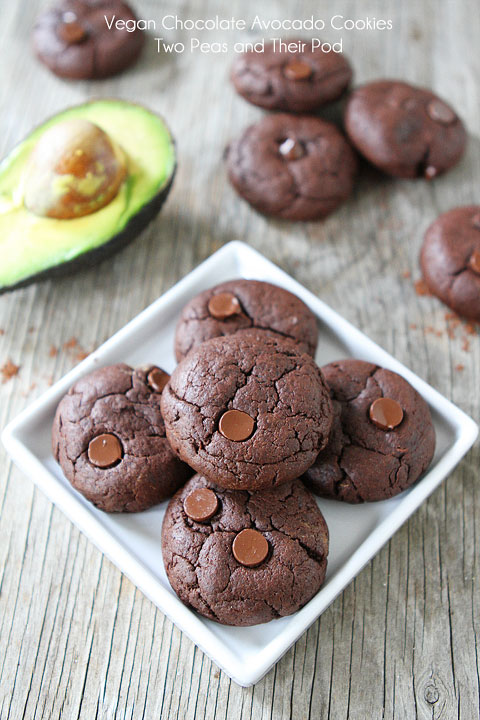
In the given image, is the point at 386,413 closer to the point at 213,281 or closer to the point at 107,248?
the point at 213,281

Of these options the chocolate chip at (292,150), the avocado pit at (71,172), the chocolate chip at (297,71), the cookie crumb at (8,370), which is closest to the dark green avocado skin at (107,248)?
the avocado pit at (71,172)

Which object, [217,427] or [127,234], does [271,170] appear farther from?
[217,427]

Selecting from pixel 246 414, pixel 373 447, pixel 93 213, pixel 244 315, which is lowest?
pixel 373 447

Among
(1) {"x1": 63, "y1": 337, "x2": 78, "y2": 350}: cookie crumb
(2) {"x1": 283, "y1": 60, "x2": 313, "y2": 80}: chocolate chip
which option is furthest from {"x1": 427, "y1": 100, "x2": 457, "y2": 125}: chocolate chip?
(1) {"x1": 63, "y1": 337, "x2": 78, "y2": 350}: cookie crumb

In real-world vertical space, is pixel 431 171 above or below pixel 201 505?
below

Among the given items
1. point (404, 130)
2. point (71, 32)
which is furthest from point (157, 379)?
point (71, 32)

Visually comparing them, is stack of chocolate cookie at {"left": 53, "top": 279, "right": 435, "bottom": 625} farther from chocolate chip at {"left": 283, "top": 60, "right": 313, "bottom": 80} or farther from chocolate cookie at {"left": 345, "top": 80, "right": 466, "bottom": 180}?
chocolate chip at {"left": 283, "top": 60, "right": 313, "bottom": 80}

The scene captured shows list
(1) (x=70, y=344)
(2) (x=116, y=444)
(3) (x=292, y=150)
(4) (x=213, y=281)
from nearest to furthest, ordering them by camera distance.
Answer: (2) (x=116, y=444) → (4) (x=213, y=281) → (1) (x=70, y=344) → (3) (x=292, y=150)
